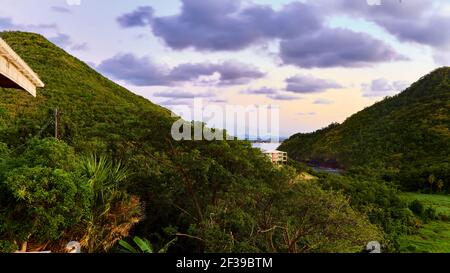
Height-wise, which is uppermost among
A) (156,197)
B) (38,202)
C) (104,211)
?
(38,202)

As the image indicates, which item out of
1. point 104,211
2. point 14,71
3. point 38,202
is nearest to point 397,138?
point 104,211

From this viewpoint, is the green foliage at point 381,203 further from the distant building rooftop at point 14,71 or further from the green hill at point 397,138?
the distant building rooftop at point 14,71

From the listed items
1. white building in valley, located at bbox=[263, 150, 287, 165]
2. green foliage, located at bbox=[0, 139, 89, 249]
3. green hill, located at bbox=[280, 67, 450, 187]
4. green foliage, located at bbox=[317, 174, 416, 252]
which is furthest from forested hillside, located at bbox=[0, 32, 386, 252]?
green hill, located at bbox=[280, 67, 450, 187]

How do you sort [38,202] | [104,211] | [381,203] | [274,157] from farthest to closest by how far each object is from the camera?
[381,203] → [274,157] → [104,211] → [38,202]

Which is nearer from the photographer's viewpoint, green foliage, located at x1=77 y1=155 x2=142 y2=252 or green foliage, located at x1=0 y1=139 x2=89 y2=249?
green foliage, located at x1=0 y1=139 x2=89 y2=249

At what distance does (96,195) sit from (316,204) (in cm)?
500

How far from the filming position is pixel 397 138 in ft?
185

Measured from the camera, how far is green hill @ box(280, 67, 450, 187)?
160ft

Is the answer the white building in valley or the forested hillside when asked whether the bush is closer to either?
the white building in valley

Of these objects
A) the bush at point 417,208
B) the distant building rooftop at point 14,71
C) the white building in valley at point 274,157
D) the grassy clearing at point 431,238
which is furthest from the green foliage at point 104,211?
the bush at point 417,208

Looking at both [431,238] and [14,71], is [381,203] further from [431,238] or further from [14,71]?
[14,71]

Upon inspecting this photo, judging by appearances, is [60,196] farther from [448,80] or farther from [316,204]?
[448,80]
